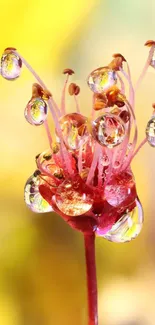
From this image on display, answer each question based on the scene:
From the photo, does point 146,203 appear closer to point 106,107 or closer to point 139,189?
point 139,189

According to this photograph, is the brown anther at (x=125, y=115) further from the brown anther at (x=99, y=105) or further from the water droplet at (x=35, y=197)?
the water droplet at (x=35, y=197)

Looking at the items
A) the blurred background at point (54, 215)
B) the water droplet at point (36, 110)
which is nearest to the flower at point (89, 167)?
the water droplet at point (36, 110)

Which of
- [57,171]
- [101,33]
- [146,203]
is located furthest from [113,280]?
[101,33]

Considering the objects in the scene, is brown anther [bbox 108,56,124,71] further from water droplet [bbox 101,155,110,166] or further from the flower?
water droplet [bbox 101,155,110,166]

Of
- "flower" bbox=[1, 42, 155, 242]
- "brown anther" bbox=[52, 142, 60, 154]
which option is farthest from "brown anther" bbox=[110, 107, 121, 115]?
"brown anther" bbox=[52, 142, 60, 154]

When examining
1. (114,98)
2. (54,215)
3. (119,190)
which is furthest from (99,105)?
(54,215)

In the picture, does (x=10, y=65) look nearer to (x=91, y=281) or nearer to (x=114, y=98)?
(x=114, y=98)
